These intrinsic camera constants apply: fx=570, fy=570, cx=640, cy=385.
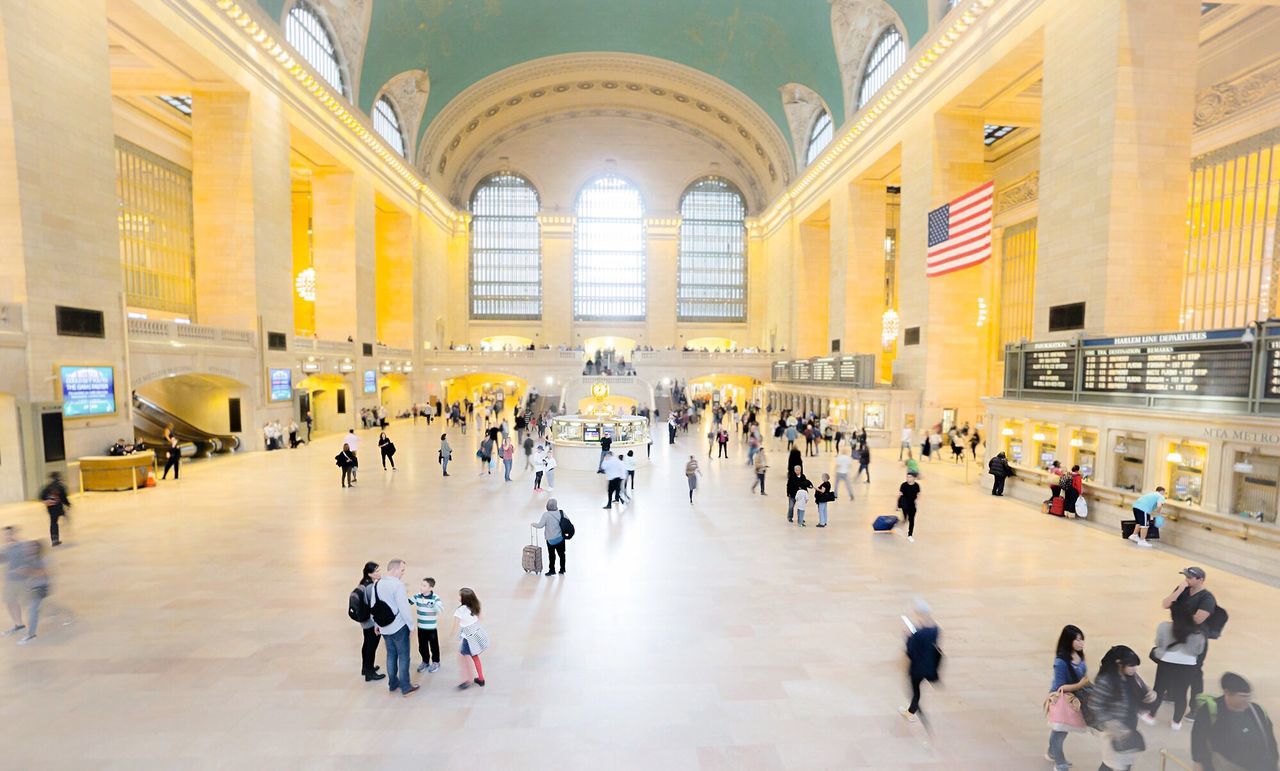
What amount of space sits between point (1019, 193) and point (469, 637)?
30296 mm

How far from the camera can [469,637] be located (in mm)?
4523

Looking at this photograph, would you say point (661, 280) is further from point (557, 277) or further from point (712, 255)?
point (557, 277)

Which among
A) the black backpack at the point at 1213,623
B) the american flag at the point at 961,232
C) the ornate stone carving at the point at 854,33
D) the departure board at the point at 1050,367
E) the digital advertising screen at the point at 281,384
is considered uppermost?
the ornate stone carving at the point at 854,33

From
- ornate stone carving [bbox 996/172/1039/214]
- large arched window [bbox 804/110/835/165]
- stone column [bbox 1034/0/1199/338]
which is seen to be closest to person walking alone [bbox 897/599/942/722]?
stone column [bbox 1034/0/1199/338]

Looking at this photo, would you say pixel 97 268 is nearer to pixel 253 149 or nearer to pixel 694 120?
pixel 253 149

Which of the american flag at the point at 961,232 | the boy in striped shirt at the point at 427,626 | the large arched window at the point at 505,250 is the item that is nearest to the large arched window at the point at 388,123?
the large arched window at the point at 505,250

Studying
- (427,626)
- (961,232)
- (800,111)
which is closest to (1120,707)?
(427,626)

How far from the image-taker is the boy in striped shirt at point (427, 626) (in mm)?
4699

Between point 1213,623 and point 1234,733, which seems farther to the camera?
point 1213,623

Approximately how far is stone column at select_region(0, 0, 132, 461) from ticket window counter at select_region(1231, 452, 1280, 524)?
20.3 m

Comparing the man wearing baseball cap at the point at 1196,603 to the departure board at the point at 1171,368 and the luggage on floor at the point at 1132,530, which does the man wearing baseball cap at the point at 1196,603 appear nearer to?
the luggage on floor at the point at 1132,530

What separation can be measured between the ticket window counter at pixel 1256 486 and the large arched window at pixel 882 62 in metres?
18.9

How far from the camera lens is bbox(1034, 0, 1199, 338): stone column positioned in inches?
474

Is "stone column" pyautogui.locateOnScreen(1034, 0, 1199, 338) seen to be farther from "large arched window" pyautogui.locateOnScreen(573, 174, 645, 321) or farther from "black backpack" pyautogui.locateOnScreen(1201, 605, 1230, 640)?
"large arched window" pyautogui.locateOnScreen(573, 174, 645, 321)
